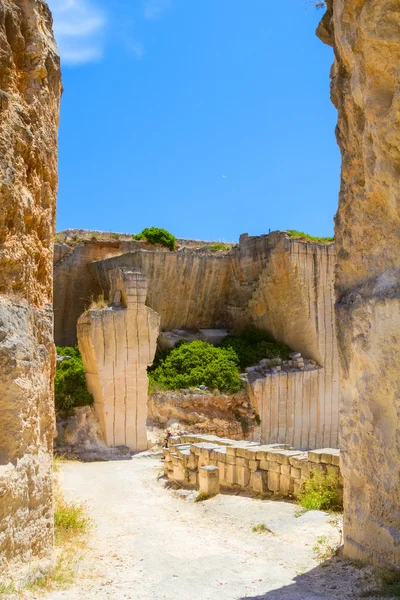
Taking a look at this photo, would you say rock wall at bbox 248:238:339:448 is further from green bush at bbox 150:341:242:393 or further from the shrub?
the shrub

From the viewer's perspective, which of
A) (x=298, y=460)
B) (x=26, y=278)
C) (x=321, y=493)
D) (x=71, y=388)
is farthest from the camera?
(x=71, y=388)

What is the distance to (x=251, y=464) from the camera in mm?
8352

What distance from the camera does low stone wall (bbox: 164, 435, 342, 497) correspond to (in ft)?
24.4

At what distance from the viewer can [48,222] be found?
202 inches

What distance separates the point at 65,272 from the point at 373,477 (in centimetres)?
1577

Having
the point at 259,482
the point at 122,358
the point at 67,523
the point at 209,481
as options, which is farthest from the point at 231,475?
the point at 122,358

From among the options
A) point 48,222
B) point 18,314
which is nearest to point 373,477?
point 18,314

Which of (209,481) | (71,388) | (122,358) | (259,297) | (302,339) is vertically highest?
(259,297)

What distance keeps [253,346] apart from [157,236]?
5.73 m

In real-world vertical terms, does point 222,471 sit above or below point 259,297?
below

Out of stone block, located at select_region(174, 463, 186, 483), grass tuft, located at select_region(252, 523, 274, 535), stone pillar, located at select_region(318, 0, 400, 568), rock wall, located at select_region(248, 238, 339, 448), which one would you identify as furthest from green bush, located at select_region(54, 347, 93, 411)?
stone pillar, located at select_region(318, 0, 400, 568)

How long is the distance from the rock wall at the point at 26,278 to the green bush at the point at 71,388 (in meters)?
8.41

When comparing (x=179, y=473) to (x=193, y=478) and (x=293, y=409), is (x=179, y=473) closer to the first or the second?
(x=193, y=478)

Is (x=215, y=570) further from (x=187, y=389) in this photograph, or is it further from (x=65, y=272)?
(x=65, y=272)
